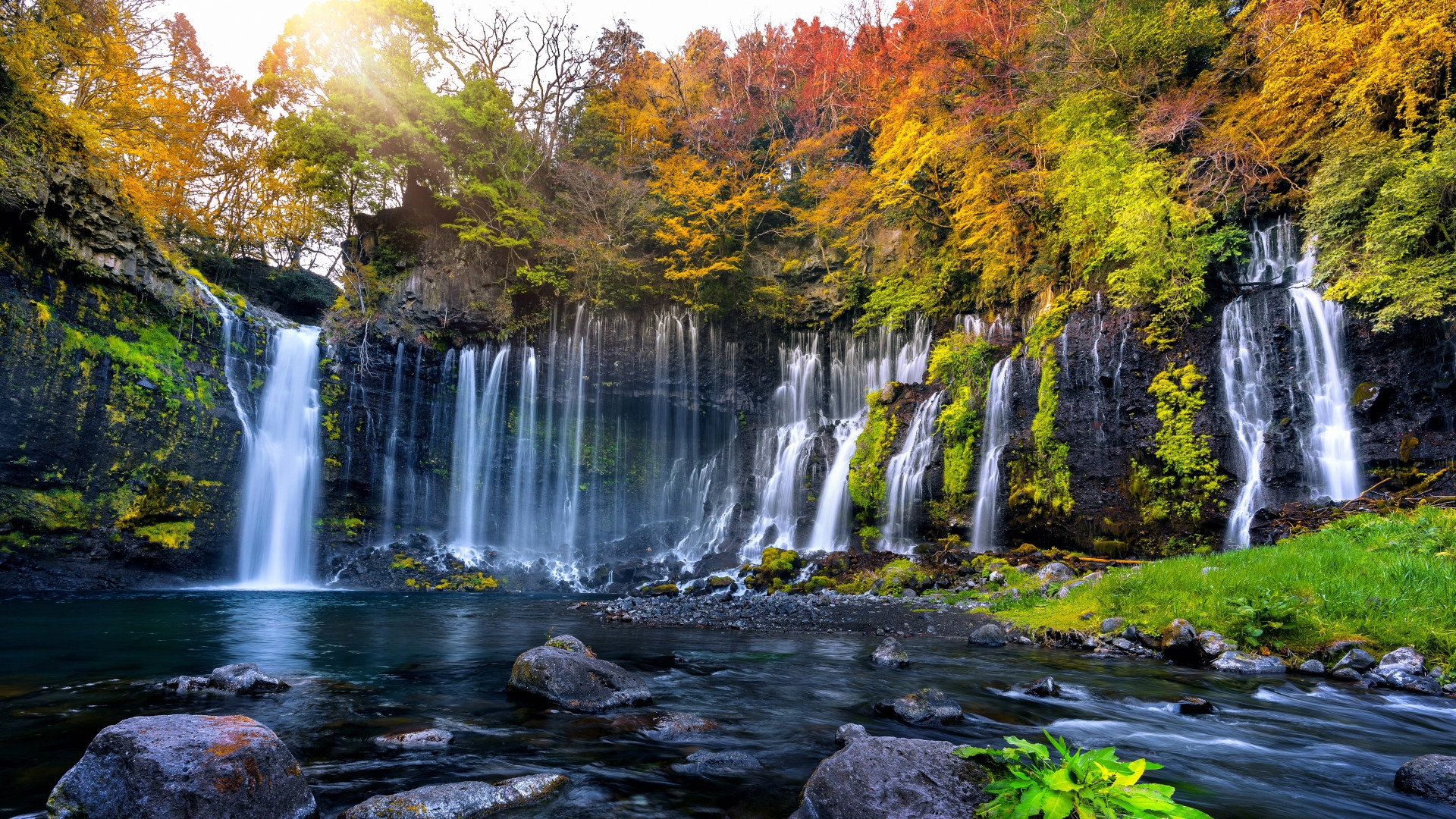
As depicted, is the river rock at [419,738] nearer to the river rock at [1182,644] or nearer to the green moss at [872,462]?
the river rock at [1182,644]

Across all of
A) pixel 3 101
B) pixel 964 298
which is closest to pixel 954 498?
pixel 964 298

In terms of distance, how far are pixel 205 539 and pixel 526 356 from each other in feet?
40.0

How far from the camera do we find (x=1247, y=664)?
22.0 ft

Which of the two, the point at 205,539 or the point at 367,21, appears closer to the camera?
the point at 205,539

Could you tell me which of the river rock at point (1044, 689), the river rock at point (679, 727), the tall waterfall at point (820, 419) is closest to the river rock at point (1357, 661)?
the river rock at point (1044, 689)

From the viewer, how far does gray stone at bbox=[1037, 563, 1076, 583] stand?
1176 cm

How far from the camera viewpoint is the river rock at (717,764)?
12.3ft

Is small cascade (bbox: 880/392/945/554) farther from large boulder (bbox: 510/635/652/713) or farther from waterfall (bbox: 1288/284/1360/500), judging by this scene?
large boulder (bbox: 510/635/652/713)

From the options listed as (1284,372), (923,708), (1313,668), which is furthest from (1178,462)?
(923,708)

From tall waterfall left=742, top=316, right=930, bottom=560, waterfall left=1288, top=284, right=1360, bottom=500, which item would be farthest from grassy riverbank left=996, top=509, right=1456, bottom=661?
tall waterfall left=742, top=316, right=930, bottom=560

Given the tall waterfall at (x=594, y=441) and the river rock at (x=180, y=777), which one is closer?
the river rock at (x=180, y=777)

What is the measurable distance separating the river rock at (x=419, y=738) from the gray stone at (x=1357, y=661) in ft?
28.0

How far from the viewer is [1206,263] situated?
14352 millimetres

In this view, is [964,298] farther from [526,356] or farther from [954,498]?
[526,356]
